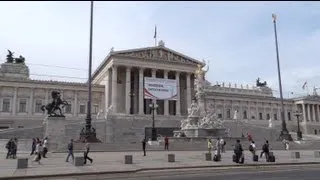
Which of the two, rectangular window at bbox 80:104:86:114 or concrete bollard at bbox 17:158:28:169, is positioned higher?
rectangular window at bbox 80:104:86:114

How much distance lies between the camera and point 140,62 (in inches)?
3002

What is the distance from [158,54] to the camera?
78.8 metres

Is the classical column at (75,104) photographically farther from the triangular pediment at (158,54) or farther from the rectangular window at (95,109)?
the triangular pediment at (158,54)

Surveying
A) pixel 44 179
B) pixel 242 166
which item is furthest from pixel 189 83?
pixel 44 179

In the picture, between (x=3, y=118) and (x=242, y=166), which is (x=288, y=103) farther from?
(x=242, y=166)

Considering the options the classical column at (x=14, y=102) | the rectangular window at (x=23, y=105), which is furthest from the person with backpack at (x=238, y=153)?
the rectangular window at (x=23, y=105)

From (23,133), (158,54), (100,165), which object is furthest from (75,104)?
(100,165)

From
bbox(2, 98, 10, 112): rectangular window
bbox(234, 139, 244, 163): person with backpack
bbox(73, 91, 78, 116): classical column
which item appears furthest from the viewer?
bbox(73, 91, 78, 116): classical column

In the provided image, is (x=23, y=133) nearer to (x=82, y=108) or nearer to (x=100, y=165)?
(x=82, y=108)

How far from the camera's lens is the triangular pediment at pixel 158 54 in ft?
248

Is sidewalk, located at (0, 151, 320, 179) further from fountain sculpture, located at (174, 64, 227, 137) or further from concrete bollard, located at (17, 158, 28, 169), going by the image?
fountain sculpture, located at (174, 64, 227, 137)

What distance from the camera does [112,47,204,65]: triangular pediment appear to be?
7556cm

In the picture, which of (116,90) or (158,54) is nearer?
(116,90)

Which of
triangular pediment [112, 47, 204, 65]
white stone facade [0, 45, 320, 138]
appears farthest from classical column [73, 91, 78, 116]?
triangular pediment [112, 47, 204, 65]
